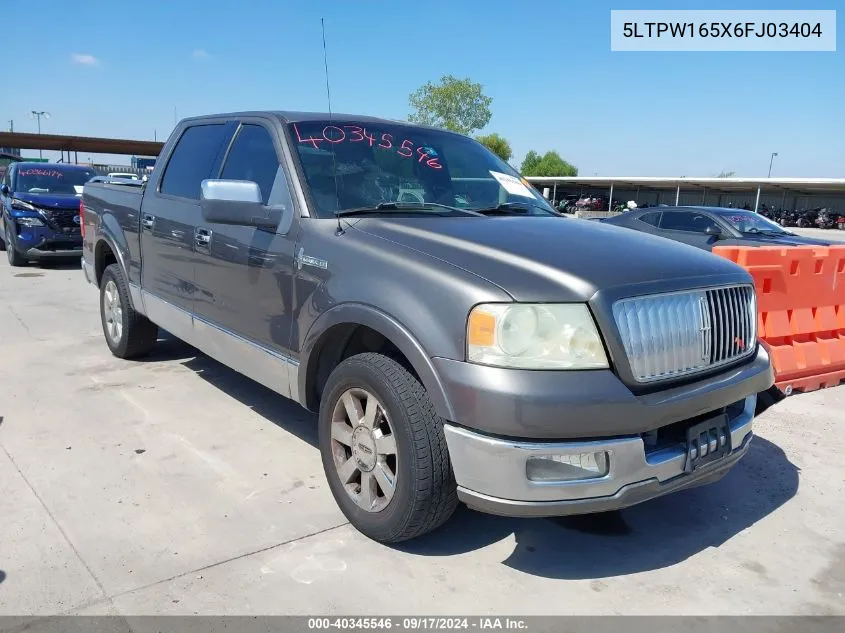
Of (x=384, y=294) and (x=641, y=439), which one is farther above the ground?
(x=384, y=294)

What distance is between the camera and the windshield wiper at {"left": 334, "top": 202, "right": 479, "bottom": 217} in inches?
133

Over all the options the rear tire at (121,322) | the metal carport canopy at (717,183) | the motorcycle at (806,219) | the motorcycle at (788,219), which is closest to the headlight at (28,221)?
the rear tire at (121,322)

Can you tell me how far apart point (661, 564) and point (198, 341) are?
305 centimetres

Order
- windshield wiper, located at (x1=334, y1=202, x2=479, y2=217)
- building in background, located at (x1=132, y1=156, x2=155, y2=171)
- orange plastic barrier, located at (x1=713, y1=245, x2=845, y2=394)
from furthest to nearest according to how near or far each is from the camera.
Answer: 1. building in background, located at (x1=132, y1=156, x2=155, y2=171)
2. orange plastic barrier, located at (x1=713, y1=245, x2=845, y2=394)
3. windshield wiper, located at (x1=334, y1=202, x2=479, y2=217)

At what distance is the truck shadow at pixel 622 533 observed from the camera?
9.84 ft

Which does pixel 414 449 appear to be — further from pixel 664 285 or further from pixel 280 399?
pixel 280 399

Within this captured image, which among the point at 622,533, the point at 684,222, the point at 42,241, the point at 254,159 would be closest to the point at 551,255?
the point at 622,533

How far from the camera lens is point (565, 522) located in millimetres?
3361

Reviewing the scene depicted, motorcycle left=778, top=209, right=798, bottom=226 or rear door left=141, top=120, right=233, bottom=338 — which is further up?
rear door left=141, top=120, right=233, bottom=338

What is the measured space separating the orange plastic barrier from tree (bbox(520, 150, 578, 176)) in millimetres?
91963

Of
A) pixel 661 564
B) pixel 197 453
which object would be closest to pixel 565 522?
pixel 661 564

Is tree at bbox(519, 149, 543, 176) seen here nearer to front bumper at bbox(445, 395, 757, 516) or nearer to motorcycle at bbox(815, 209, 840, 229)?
motorcycle at bbox(815, 209, 840, 229)

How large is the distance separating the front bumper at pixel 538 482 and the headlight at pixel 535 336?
293mm
